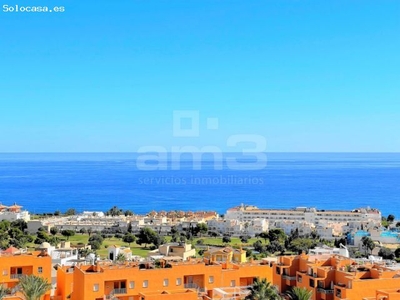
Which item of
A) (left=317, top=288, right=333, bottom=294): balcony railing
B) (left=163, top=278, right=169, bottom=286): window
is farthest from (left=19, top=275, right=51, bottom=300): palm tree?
(left=317, top=288, right=333, bottom=294): balcony railing

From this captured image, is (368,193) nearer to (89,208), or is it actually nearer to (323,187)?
(323,187)

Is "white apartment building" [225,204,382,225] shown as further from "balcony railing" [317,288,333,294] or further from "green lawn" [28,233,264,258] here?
"balcony railing" [317,288,333,294]

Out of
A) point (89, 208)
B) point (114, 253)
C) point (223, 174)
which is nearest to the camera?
point (114, 253)

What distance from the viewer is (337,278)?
15.8 m

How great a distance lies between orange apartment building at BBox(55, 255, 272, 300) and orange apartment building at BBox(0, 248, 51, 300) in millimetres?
586

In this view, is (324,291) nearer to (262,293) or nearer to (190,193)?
(262,293)

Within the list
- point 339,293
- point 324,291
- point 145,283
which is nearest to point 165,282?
point 145,283

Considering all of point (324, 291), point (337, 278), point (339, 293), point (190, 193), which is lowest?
point (190, 193)

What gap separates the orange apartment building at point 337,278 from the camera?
14781mm

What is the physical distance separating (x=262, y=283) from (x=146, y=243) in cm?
2883

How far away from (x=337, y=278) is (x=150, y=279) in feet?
18.3

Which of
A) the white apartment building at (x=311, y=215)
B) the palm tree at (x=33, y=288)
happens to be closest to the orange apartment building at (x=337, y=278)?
the palm tree at (x=33, y=288)

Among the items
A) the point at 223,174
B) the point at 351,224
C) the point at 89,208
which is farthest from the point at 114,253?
the point at 223,174

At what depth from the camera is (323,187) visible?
115875 mm
